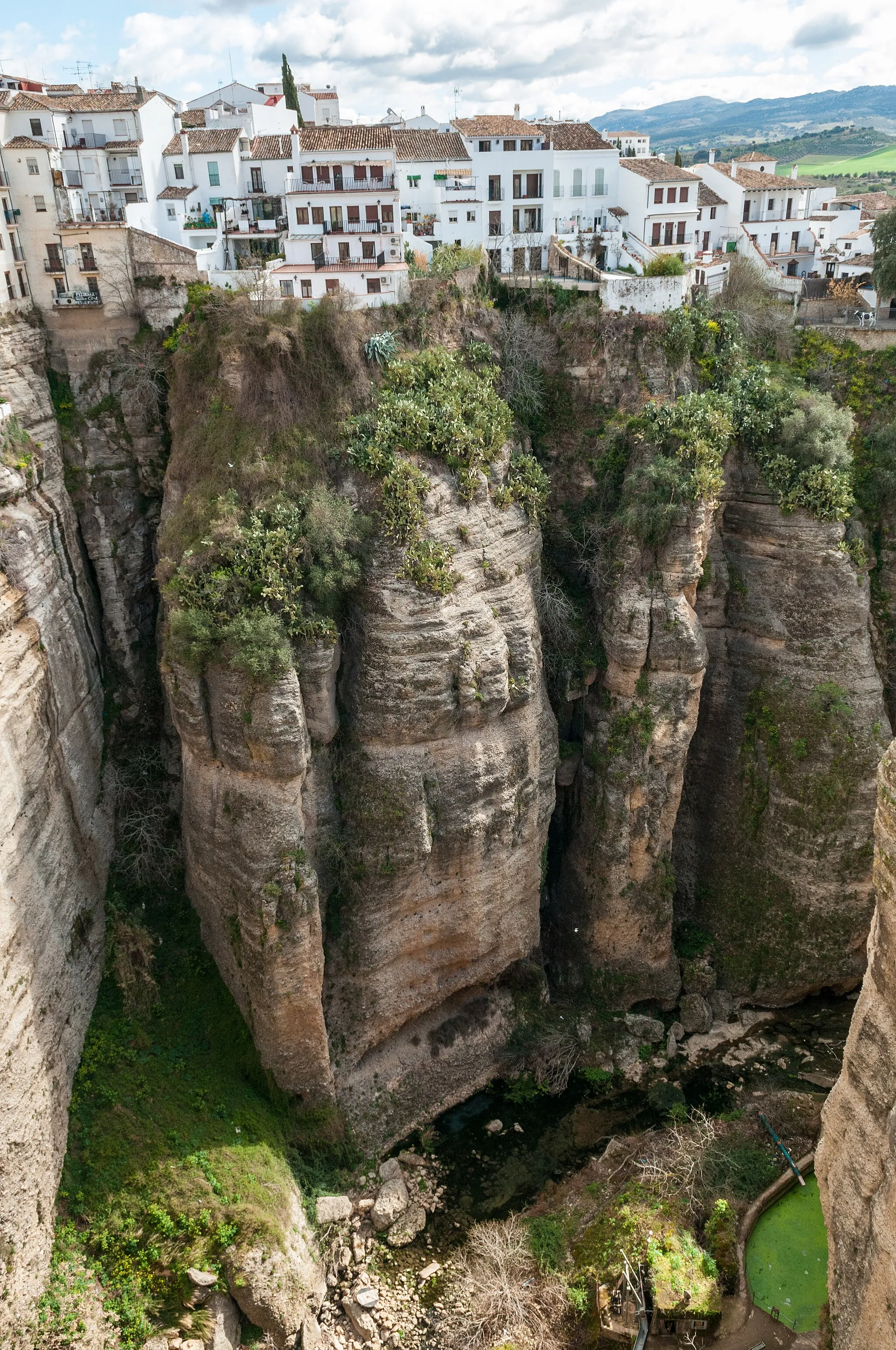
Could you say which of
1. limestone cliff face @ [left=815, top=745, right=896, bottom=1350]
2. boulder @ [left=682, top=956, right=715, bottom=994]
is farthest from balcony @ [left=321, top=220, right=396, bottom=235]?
boulder @ [left=682, top=956, right=715, bottom=994]

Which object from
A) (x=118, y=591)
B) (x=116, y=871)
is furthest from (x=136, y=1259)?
(x=118, y=591)

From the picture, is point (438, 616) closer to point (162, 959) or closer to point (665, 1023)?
point (162, 959)

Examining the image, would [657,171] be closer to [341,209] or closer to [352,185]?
[352,185]

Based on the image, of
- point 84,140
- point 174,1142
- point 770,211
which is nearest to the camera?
point 174,1142

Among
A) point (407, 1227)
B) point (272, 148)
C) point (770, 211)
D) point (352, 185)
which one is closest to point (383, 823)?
point (407, 1227)

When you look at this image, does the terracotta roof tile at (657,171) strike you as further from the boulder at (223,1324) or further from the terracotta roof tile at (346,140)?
the boulder at (223,1324)

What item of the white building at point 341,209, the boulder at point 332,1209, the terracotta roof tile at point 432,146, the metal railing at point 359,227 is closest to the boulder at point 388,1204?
the boulder at point 332,1209
